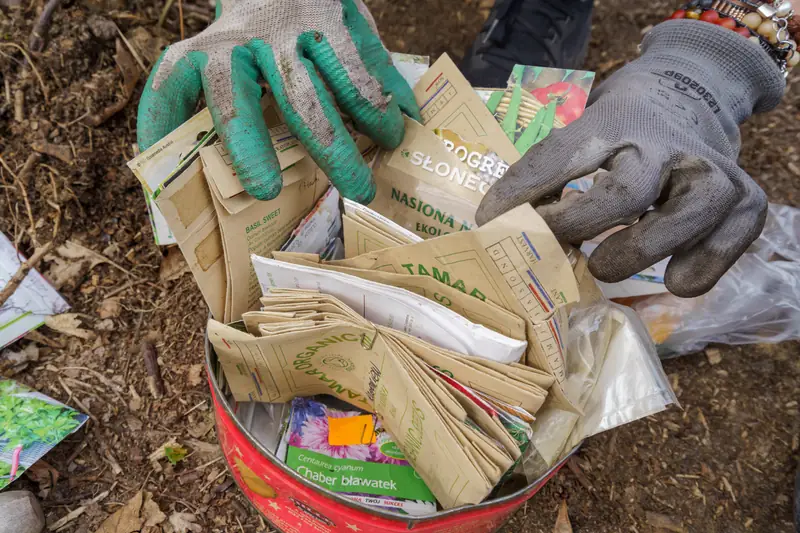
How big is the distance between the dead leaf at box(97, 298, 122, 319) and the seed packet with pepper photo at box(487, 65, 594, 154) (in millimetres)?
1018

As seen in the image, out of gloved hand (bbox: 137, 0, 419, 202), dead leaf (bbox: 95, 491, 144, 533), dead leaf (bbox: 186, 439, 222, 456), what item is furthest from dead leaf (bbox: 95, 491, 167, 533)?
gloved hand (bbox: 137, 0, 419, 202)

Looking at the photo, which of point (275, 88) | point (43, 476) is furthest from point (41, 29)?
point (43, 476)

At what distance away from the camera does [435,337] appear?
Result: 3.14ft

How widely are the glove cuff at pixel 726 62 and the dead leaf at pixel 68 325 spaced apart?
1417 millimetres

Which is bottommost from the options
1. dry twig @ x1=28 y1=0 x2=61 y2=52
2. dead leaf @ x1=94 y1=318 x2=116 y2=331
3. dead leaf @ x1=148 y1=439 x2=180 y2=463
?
dead leaf @ x1=148 y1=439 x2=180 y2=463

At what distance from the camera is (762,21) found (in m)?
1.08

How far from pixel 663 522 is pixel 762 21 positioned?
3.55 ft

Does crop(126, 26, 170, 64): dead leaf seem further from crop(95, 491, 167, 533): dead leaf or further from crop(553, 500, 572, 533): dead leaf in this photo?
crop(553, 500, 572, 533): dead leaf

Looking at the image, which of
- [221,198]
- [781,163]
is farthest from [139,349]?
[781,163]

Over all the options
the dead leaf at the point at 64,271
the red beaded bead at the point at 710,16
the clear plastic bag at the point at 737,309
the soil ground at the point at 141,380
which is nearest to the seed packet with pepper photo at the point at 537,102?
the red beaded bead at the point at 710,16

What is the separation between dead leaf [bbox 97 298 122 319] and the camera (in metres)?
1.37

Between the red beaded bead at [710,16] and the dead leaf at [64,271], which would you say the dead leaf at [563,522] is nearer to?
the red beaded bead at [710,16]

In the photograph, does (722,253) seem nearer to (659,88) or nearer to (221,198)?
(659,88)

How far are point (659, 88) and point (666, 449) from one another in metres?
0.86
